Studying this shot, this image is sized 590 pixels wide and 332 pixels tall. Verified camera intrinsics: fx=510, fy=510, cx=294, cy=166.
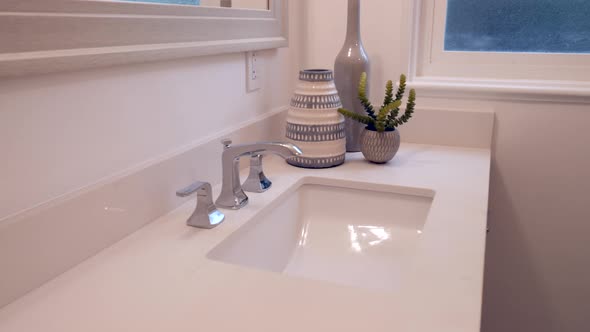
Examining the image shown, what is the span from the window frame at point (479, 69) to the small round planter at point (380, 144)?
0.27 metres

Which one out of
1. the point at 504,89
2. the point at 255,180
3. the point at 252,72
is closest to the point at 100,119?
the point at 255,180

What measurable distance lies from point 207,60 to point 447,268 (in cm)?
63

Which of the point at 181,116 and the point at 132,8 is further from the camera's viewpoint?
the point at 181,116

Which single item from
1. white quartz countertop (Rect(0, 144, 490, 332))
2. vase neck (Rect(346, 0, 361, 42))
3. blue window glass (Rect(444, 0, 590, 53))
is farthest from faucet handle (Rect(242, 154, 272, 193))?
blue window glass (Rect(444, 0, 590, 53))

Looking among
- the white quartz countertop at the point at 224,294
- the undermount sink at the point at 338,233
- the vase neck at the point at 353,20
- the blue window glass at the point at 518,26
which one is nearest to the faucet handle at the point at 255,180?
the undermount sink at the point at 338,233

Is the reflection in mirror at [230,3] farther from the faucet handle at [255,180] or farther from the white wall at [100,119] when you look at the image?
the faucet handle at [255,180]

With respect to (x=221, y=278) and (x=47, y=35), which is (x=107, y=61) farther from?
(x=221, y=278)

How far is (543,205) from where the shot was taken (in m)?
1.39

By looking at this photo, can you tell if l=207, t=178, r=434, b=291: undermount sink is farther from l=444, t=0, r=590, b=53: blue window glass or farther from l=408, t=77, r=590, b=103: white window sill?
l=444, t=0, r=590, b=53: blue window glass

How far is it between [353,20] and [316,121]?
308 mm

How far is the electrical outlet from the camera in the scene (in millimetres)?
1221

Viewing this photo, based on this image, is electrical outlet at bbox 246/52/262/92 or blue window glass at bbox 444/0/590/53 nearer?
electrical outlet at bbox 246/52/262/92

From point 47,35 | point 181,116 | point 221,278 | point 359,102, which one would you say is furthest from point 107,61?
point 359,102

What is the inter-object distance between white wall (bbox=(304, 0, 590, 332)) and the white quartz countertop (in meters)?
0.56
